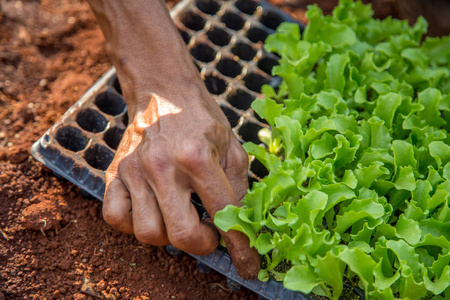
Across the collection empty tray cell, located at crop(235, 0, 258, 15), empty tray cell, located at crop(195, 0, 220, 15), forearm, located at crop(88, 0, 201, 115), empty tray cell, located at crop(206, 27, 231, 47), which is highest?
forearm, located at crop(88, 0, 201, 115)

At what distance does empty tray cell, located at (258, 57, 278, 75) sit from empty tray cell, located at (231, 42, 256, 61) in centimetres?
6

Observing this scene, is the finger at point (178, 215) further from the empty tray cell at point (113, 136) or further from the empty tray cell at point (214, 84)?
the empty tray cell at point (214, 84)

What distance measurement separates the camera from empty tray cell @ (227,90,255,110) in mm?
2080

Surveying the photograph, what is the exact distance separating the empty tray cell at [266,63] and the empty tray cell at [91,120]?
0.80 meters

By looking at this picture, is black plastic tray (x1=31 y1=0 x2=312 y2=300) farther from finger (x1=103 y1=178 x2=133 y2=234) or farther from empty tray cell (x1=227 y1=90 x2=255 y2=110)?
finger (x1=103 y1=178 x2=133 y2=234)

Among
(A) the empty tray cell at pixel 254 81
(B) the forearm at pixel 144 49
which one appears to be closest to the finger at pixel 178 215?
(B) the forearm at pixel 144 49

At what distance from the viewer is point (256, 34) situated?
2.39 metres

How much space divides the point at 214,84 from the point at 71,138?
670 millimetres

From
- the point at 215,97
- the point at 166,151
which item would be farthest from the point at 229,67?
the point at 166,151

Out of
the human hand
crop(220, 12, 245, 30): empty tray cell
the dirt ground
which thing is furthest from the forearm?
crop(220, 12, 245, 30): empty tray cell

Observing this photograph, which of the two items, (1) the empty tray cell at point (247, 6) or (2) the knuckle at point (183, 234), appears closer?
(2) the knuckle at point (183, 234)

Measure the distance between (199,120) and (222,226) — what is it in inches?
14.1

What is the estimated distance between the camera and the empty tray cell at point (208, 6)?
2426 millimetres

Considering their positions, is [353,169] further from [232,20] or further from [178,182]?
[232,20]
